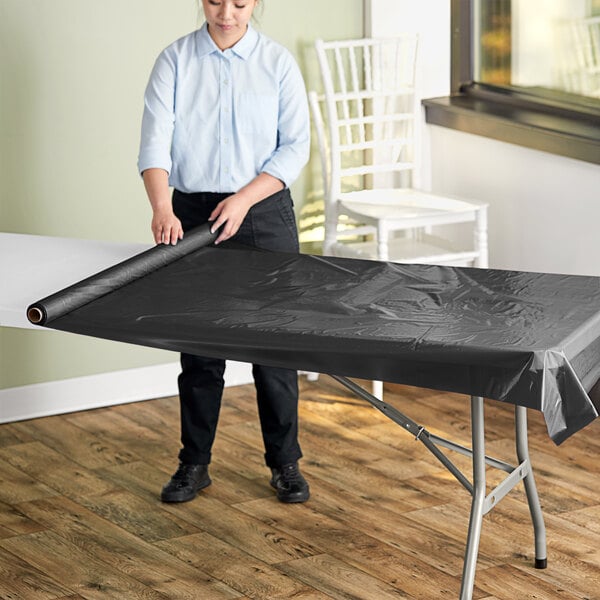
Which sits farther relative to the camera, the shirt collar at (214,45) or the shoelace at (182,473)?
the shoelace at (182,473)

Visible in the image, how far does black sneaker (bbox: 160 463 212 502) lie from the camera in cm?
335

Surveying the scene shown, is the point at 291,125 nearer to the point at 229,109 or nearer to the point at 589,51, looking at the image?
the point at 229,109

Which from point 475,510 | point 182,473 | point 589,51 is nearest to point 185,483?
point 182,473

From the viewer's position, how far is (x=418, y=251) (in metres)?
4.24

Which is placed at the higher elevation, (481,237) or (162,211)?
(162,211)

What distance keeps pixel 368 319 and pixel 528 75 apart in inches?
91.1

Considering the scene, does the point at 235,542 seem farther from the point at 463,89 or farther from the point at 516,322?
the point at 463,89

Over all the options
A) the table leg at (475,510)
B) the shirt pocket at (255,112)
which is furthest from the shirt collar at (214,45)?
the table leg at (475,510)

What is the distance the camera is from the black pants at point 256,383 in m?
3.26

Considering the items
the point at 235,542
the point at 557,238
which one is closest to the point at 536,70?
the point at 557,238

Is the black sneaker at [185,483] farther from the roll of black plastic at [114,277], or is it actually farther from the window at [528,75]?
the window at [528,75]

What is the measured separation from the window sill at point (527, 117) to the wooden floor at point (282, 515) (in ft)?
2.80

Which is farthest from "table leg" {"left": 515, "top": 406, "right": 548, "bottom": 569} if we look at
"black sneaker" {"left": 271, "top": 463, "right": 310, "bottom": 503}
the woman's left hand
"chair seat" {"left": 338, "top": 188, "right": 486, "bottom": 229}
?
"chair seat" {"left": 338, "top": 188, "right": 486, "bottom": 229}

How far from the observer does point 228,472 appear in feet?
11.7
